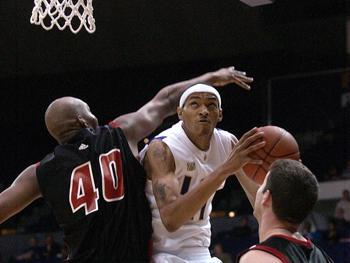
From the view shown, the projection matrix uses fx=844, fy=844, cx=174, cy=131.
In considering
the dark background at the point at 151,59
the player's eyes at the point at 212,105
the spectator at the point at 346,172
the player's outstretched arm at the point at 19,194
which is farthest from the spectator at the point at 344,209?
the player's outstretched arm at the point at 19,194

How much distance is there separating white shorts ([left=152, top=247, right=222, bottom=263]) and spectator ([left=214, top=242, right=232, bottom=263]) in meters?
5.82

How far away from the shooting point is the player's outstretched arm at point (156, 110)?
4094 mm

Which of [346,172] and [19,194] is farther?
[346,172]

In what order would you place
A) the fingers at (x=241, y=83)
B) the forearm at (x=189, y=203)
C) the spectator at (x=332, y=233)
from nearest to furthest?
the forearm at (x=189, y=203), the fingers at (x=241, y=83), the spectator at (x=332, y=233)

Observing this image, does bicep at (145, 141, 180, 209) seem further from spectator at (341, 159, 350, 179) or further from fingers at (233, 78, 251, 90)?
spectator at (341, 159, 350, 179)

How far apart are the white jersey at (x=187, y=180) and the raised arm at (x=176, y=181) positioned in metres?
0.11

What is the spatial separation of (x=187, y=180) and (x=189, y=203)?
469 mm

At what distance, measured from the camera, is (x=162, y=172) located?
3904mm

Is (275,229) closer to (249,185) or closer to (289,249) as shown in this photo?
(289,249)

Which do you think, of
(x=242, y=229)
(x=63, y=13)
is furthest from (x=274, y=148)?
(x=242, y=229)

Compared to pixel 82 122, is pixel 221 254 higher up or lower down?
lower down

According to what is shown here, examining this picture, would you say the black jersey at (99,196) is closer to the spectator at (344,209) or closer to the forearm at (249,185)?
the forearm at (249,185)

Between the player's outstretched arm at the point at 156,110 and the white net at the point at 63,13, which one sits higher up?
the white net at the point at 63,13

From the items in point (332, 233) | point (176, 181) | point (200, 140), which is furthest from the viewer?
point (332, 233)
